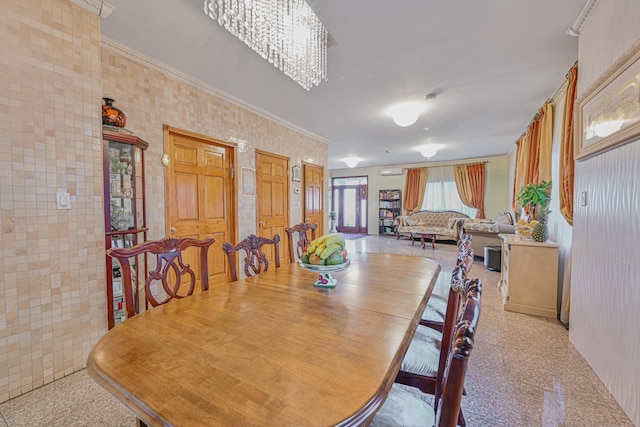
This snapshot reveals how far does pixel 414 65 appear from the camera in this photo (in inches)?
98.7

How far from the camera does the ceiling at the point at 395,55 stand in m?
1.82

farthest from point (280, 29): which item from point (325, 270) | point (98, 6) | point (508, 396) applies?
point (508, 396)

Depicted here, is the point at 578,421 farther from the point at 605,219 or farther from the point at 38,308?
the point at 38,308

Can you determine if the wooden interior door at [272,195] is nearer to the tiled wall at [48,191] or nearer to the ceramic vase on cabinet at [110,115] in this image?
the ceramic vase on cabinet at [110,115]

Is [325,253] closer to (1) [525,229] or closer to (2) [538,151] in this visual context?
(1) [525,229]

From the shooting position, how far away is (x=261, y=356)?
764mm

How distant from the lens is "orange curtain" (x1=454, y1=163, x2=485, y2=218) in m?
7.29

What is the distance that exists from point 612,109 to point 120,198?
138 inches

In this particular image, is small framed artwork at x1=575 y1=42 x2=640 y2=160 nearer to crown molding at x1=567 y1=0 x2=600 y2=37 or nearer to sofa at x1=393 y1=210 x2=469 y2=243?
crown molding at x1=567 y1=0 x2=600 y2=37

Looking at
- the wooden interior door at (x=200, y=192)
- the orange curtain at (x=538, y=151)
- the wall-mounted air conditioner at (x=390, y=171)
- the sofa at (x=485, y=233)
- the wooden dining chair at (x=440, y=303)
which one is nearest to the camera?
the wooden dining chair at (x=440, y=303)

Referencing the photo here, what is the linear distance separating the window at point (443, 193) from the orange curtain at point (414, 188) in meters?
0.15

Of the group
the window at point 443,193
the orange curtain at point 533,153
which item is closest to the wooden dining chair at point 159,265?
the orange curtain at point 533,153

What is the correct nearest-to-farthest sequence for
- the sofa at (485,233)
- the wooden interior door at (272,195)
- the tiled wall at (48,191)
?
the tiled wall at (48,191) → the wooden interior door at (272,195) → the sofa at (485,233)

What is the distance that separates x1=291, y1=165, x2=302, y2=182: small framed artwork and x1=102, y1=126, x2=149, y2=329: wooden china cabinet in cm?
246
